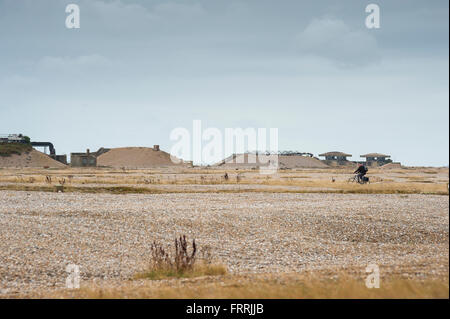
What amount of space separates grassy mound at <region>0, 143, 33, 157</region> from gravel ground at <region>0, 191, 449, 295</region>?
130m

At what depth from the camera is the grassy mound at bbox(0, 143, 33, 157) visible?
148175mm

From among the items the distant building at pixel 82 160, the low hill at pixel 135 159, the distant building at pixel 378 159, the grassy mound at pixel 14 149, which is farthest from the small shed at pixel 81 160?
the distant building at pixel 378 159

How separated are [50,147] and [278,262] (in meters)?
167

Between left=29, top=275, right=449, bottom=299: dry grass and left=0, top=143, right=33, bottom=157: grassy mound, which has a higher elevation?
left=0, top=143, right=33, bottom=157: grassy mound

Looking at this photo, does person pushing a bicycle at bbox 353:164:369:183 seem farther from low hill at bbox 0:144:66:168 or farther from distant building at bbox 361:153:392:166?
distant building at bbox 361:153:392:166

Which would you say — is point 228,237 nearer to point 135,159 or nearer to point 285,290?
point 285,290

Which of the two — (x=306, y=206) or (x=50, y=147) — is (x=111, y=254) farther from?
(x=50, y=147)

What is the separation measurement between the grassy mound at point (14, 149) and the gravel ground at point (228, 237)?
130 m

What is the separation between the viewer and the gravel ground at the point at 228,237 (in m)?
15.0

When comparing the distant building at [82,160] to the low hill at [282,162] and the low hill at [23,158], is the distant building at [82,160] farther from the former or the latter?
the low hill at [282,162]

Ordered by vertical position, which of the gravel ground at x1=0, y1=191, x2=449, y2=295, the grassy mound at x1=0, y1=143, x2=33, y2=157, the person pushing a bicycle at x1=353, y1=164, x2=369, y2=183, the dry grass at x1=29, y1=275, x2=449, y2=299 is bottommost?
the gravel ground at x1=0, y1=191, x2=449, y2=295

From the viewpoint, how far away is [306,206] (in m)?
31.2

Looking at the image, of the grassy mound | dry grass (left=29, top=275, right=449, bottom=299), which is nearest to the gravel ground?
dry grass (left=29, top=275, right=449, bottom=299)

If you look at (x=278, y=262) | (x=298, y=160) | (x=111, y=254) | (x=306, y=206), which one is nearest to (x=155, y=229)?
(x=111, y=254)
